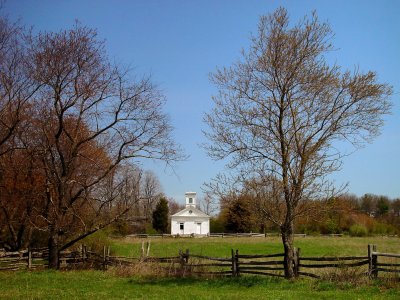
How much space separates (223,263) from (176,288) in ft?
17.9

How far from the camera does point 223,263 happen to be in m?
20.0

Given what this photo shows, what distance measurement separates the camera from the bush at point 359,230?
60.7 meters

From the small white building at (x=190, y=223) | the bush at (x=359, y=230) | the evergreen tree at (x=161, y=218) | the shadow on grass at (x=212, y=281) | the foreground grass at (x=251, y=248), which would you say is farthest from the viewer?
the small white building at (x=190, y=223)

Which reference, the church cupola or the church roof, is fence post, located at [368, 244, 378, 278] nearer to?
the church roof

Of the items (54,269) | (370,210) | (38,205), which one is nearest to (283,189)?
(54,269)

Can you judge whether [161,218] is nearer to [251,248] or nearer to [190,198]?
[190,198]

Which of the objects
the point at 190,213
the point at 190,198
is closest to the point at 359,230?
the point at 190,213

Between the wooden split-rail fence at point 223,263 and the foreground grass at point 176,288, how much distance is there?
1.15 meters

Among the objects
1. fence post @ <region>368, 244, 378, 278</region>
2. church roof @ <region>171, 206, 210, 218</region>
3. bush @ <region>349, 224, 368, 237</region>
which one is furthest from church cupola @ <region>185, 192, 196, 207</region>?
fence post @ <region>368, 244, 378, 278</region>

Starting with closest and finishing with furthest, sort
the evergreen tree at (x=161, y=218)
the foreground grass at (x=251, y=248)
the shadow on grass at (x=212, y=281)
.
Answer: the shadow on grass at (x=212, y=281) < the foreground grass at (x=251, y=248) < the evergreen tree at (x=161, y=218)

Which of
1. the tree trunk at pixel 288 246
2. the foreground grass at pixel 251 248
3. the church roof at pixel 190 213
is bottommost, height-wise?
the foreground grass at pixel 251 248

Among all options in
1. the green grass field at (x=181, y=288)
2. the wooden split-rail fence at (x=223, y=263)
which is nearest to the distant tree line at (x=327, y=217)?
the wooden split-rail fence at (x=223, y=263)

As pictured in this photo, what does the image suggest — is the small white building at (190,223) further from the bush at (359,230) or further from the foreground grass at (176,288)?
the foreground grass at (176,288)

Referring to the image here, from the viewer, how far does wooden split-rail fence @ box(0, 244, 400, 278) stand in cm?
1584
